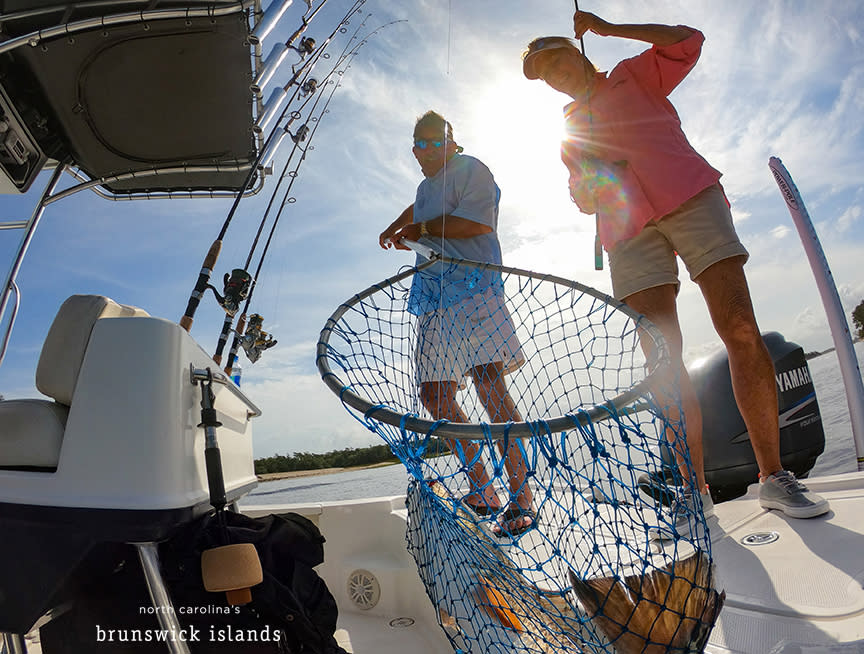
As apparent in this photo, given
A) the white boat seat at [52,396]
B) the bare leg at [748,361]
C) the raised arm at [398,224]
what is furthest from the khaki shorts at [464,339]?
the white boat seat at [52,396]

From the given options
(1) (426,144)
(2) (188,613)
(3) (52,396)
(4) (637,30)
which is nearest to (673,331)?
(4) (637,30)

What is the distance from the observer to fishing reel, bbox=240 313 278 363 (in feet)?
8.05

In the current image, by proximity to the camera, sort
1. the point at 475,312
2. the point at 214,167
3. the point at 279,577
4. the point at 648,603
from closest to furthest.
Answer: the point at 648,603 < the point at 279,577 < the point at 475,312 < the point at 214,167

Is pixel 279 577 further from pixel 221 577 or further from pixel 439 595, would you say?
pixel 439 595

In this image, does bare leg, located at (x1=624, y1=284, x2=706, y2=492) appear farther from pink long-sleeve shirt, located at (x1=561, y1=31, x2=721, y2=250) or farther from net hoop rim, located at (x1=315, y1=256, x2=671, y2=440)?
net hoop rim, located at (x1=315, y1=256, x2=671, y2=440)

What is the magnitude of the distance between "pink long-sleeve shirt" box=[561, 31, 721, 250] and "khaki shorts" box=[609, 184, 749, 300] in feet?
0.12

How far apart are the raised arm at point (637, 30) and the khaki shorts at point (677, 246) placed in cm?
49

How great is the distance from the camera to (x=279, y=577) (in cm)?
96

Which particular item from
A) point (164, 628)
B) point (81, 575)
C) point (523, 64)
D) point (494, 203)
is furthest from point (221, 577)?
point (523, 64)

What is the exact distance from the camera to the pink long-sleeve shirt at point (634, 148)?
1568 millimetres

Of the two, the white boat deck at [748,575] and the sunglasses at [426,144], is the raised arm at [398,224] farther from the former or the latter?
the white boat deck at [748,575]

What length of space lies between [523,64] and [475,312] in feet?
2.89

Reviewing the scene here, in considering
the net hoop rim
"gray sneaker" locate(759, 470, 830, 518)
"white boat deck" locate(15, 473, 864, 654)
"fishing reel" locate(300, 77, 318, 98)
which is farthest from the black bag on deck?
"fishing reel" locate(300, 77, 318, 98)

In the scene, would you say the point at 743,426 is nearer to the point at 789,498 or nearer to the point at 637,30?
the point at 789,498
